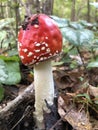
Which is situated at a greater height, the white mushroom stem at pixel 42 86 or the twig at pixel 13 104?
the white mushroom stem at pixel 42 86

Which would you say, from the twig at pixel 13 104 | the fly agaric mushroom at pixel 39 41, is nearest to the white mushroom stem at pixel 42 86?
the fly agaric mushroom at pixel 39 41

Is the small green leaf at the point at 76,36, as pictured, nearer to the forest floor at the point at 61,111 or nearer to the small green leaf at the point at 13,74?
the forest floor at the point at 61,111

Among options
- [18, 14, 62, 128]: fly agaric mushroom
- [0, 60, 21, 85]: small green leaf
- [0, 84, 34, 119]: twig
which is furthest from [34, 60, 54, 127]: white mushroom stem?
[0, 60, 21, 85]: small green leaf

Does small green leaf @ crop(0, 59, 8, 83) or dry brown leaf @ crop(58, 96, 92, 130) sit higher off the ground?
small green leaf @ crop(0, 59, 8, 83)

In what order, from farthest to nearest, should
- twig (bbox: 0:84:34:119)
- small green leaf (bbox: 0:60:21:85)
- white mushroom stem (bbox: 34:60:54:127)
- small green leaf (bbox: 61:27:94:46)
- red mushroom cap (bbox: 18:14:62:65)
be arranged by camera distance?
small green leaf (bbox: 0:60:21:85), small green leaf (bbox: 61:27:94:46), twig (bbox: 0:84:34:119), white mushroom stem (bbox: 34:60:54:127), red mushroom cap (bbox: 18:14:62:65)

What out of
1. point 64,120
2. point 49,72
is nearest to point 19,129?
point 64,120

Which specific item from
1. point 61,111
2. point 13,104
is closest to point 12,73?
point 13,104

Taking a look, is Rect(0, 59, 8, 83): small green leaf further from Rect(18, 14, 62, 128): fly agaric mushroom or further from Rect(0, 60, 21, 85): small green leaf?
Rect(18, 14, 62, 128): fly agaric mushroom

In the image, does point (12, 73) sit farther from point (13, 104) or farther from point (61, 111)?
point (61, 111)
